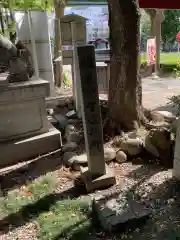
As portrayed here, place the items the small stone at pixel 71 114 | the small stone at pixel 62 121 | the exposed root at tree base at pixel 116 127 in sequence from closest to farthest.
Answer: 1. the exposed root at tree base at pixel 116 127
2. the small stone at pixel 62 121
3. the small stone at pixel 71 114

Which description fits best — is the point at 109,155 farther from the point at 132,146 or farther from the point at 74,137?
the point at 74,137

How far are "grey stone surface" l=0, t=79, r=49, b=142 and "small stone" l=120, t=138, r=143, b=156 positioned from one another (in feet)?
4.64

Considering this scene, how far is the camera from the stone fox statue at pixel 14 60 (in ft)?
13.6

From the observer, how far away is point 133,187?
10.9 ft

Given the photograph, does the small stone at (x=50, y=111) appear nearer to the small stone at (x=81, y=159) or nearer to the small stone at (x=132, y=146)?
the small stone at (x=81, y=159)

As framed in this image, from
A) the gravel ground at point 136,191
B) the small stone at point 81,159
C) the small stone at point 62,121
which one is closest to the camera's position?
the gravel ground at point 136,191

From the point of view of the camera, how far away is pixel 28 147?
432cm

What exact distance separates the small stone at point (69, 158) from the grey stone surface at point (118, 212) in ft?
4.10

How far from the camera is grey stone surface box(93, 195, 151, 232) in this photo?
8.44 ft

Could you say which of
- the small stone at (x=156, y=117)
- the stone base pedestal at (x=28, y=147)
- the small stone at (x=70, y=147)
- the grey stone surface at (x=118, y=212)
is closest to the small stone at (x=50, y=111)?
the stone base pedestal at (x=28, y=147)

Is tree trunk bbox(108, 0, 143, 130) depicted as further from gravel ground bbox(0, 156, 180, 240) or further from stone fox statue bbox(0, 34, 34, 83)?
stone fox statue bbox(0, 34, 34, 83)

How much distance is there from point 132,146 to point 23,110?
6.10ft

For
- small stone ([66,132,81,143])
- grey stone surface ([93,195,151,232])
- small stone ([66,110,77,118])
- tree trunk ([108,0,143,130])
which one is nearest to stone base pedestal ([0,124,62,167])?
small stone ([66,132,81,143])

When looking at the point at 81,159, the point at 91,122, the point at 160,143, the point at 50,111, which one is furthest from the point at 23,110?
the point at 160,143
